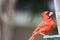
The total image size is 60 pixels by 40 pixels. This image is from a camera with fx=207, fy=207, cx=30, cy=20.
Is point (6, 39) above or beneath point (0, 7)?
beneath

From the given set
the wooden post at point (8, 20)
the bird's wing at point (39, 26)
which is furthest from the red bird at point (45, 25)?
the wooden post at point (8, 20)

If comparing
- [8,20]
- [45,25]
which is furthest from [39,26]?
[8,20]

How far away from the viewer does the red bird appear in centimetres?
137

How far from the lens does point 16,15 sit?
1.47 m

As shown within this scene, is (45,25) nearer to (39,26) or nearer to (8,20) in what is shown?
(39,26)

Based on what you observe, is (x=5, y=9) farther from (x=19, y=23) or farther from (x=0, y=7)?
(x=19, y=23)

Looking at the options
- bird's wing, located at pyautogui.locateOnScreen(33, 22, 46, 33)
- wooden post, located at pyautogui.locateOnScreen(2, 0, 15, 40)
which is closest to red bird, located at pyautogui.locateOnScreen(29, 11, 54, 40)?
bird's wing, located at pyautogui.locateOnScreen(33, 22, 46, 33)

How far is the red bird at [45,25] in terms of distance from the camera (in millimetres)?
1370

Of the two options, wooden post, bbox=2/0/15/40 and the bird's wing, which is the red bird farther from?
wooden post, bbox=2/0/15/40

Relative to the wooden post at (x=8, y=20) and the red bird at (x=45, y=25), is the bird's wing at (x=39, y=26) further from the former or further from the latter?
the wooden post at (x=8, y=20)

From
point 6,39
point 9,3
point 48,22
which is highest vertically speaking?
point 9,3

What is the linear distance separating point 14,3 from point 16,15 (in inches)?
3.4

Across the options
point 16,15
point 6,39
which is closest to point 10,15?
point 16,15

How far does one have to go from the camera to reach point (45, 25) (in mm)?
1380
